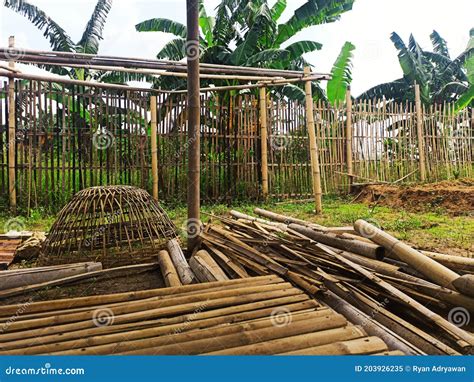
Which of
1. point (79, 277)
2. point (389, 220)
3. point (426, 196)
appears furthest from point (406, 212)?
point (79, 277)

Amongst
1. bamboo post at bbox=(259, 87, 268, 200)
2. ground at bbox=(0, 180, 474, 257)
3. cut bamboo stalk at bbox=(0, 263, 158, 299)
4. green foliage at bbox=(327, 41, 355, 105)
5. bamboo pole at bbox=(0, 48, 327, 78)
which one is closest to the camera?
cut bamboo stalk at bbox=(0, 263, 158, 299)

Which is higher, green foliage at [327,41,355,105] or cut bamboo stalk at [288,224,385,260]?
green foliage at [327,41,355,105]

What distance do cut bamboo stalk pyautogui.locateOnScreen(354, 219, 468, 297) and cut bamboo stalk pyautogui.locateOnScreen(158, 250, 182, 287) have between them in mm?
1403

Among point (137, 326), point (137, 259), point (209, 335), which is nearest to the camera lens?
point (209, 335)

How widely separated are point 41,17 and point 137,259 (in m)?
8.20

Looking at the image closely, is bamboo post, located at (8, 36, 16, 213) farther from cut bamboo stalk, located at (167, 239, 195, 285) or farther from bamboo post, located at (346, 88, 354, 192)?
bamboo post, located at (346, 88, 354, 192)

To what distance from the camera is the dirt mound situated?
566cm

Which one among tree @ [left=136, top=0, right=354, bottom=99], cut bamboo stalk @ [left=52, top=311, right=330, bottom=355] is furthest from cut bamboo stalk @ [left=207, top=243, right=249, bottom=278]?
tree @ [left=136, top=0, right=354, bottom=99]

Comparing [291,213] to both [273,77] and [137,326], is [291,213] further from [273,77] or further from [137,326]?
[137,326]

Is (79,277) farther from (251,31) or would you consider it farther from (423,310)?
(251,31)

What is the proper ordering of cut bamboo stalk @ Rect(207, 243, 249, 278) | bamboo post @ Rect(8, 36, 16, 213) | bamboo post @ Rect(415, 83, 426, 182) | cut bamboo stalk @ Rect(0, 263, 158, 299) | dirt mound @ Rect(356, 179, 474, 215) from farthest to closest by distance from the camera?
bamboo post @ Rect(415, 83, 426, 182), dirt mound @ Rect(356, 179, 474, 215), bamboo post @ Rect(8, 36, 16, 213), cut bamboo stalk @ Rect(207, 243, 249, 278), cut bamboo stalk @ Rect(0, 263, 158, 299)

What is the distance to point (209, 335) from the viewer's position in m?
1.58

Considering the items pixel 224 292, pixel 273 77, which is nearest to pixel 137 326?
pixel 224 292

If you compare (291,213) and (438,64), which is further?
(438,64)
